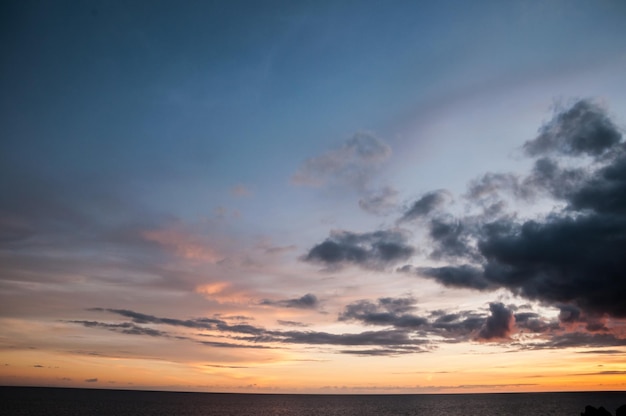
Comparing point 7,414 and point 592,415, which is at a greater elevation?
point 592,415

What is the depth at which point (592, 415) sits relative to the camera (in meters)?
83.0

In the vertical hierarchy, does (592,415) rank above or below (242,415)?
above

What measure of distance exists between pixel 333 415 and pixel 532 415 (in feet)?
292

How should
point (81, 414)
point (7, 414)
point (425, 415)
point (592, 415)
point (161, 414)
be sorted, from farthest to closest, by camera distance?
point (425, 415)
point (161, 414)
point (81, 414)
point (7, 414)
point (592, 415)

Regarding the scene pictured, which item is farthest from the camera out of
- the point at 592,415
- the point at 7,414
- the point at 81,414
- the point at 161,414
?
the point at 161,414

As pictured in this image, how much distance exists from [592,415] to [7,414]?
181195mm

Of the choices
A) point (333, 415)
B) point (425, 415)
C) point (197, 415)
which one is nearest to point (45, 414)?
point (197, 415)

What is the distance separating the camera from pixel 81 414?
537 feet

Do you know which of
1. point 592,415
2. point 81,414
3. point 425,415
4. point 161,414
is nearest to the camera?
point 592,415

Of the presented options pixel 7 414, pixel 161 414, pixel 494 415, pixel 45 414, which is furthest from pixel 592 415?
pixel 7 414

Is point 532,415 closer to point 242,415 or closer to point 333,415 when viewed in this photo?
point 333,415

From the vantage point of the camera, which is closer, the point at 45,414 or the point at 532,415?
the point at 45,414

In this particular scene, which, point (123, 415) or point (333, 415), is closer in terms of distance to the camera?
point (123, 415)

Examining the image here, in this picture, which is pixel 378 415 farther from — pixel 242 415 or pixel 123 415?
pixel 123 415
